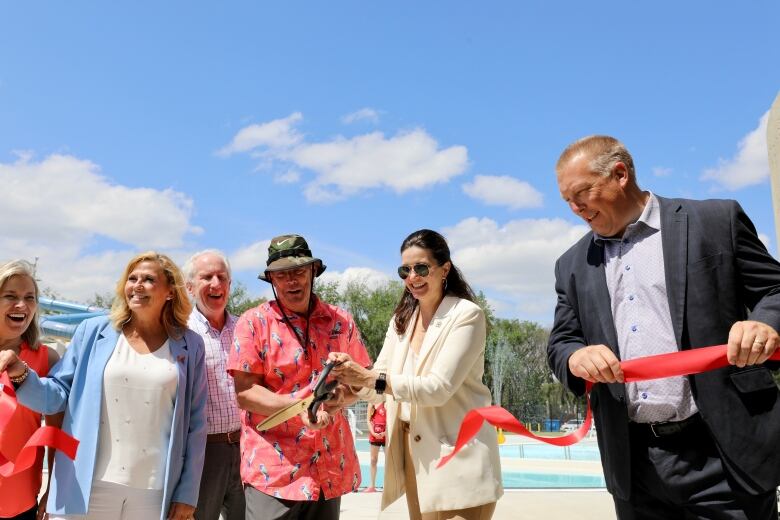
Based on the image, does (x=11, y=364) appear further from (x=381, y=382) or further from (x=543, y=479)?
(x=543, y=479)

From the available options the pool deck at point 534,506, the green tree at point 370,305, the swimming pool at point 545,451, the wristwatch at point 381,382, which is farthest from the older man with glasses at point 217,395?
the green tree at point 370,305

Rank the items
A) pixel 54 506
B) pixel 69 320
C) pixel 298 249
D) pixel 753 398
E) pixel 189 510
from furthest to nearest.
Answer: pixel 69 320 < pixel 298 249 < pixel 189 510 < pixel 54 506 < pixel 753 398

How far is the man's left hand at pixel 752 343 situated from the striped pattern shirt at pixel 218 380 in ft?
9.36

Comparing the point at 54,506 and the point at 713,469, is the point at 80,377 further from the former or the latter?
the point at 713,469

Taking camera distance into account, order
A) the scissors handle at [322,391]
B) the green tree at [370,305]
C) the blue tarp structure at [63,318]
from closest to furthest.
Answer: the scissors handle at [322,391] < the blue tarp structure at [63,318] < the green tree at [370,305]

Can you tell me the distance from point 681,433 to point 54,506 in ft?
8.93

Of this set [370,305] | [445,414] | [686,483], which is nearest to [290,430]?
[445,414]

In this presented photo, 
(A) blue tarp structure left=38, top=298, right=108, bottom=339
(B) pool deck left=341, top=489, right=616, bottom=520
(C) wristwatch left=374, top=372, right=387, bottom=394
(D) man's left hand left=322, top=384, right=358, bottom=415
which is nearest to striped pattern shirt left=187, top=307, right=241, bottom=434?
(D) man's left hand left=322, top=384, right=358, bottom=415

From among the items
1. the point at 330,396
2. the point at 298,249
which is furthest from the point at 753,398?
the point at 298,249

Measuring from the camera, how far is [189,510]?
129 inches

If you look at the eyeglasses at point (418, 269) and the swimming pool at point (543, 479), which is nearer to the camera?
the eyeglasses at point (418, 269)

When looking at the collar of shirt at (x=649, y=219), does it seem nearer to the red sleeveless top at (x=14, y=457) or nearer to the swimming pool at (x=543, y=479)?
the red sleeveless top at (x=14, y=457)

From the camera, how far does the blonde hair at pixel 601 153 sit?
245 cm

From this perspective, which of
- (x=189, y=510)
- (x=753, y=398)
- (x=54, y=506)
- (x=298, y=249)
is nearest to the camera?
(x=753, y=398)
